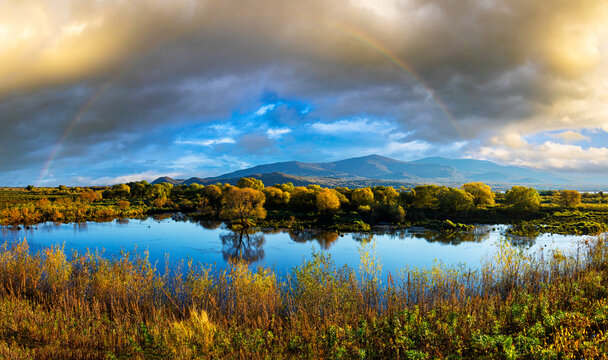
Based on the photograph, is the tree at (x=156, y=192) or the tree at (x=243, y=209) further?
the tree at (x=156, y=192)

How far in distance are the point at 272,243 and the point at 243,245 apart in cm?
418

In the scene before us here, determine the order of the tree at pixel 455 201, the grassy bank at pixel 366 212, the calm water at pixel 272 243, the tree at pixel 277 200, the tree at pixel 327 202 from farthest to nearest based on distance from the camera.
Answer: the tree at pixel 277 200, the tree at pixel 455 201, the tree at pixel 327 202, the grassy bank at pixel 366 212, the calm water at pixel 272 243

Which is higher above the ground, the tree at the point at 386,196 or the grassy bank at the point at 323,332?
the tree at the point at 386,196

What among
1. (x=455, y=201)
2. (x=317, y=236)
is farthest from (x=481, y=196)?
(x=317, y=236)

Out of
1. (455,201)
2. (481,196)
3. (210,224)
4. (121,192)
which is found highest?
(121,192)

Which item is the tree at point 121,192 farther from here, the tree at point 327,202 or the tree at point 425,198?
the tree at point 425,198

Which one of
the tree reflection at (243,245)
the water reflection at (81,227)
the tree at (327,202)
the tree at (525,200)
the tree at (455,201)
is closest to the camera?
the tree reflection at (243,245)

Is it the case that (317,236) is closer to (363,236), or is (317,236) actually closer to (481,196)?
(363,236)

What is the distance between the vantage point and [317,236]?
2020 inches

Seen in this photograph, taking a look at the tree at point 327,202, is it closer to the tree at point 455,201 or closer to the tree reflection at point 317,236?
the tree reflection at point 317,236

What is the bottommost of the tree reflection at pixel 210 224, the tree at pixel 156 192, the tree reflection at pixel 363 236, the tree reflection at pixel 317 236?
the tree reflection at pixel 363 236

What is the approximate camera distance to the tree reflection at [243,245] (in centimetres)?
3784

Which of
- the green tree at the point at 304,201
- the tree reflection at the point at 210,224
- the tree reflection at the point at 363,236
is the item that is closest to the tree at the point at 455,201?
the tree reflection at the point at 363,236

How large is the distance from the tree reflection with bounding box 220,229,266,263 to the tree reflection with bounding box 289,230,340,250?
5497 mm
